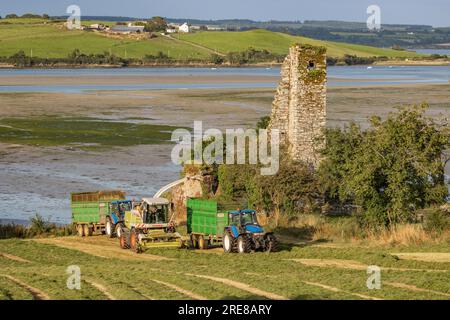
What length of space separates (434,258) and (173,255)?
720 cm

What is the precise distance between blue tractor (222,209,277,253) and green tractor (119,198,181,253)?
1.71 metres

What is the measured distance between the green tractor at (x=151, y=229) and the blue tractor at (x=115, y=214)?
9.52ft

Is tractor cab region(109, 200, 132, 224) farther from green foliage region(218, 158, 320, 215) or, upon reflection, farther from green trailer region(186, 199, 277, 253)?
green foliage region(218, 158, 320, 215)

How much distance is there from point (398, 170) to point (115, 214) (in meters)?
9.30

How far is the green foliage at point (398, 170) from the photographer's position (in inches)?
1232

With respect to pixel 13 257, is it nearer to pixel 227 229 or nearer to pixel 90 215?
pixel 227 229

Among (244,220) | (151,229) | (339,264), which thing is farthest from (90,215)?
(339,264)

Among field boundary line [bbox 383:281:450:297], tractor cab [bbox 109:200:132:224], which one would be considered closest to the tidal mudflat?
tractor cab [bbox 109:200:132:224]

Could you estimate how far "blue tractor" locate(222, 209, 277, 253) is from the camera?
27484 millimetres

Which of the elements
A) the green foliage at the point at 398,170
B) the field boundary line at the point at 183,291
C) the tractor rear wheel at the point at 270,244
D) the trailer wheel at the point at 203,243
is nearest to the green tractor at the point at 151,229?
the trailer wheel at the point at 203,243

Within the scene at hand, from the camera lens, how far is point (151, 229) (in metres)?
29.1

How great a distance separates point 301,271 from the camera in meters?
23.6
